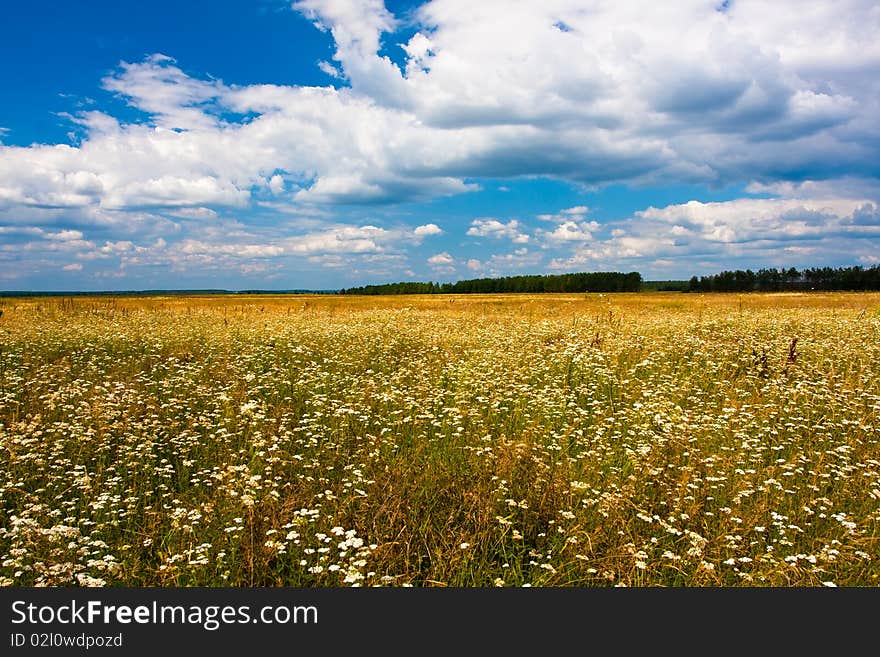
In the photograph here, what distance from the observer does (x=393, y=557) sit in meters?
4.11

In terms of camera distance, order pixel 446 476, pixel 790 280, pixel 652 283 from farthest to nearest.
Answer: pixel 652 283 < pixel 790 280 < pixel 446 476

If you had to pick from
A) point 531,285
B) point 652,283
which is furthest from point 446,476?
point 652,283

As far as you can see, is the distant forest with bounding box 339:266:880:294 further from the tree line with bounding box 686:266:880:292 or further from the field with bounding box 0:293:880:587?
the field with bounding box 0:293:880:587

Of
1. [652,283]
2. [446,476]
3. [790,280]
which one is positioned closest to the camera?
[446,476]

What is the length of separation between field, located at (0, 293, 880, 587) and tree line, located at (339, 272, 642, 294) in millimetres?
135097

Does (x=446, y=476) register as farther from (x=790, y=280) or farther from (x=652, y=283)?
(x=652, y=283)

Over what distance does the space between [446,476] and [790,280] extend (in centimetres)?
15268

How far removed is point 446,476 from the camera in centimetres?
548

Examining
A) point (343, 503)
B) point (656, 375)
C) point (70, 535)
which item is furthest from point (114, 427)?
point (656, 375)

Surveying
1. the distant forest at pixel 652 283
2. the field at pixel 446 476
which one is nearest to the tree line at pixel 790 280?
the distant forest at pixel 652 283

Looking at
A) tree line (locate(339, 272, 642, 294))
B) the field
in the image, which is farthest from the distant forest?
the field

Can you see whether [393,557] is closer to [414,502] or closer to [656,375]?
[414,502]

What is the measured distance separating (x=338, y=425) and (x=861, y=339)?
1489 cm

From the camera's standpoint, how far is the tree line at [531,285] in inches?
5645
